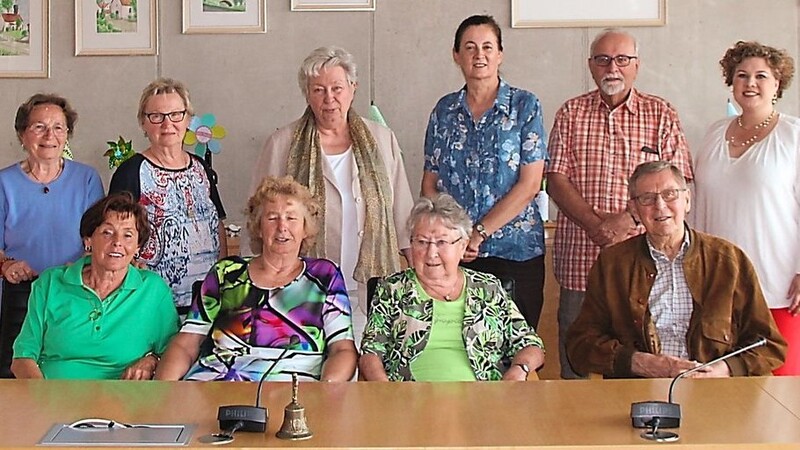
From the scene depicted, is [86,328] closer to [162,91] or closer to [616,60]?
[162,91]

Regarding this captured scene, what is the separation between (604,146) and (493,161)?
491 millimetres

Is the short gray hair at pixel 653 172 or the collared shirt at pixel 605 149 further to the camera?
the collared shirt at pixel 605 149

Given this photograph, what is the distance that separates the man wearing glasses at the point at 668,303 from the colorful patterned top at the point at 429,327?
9.9 inches

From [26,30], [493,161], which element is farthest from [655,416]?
[26,30]

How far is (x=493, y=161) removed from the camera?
3.78 m

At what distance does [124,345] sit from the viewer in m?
3.27

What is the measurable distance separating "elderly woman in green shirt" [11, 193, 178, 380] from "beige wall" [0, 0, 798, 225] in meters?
2.04

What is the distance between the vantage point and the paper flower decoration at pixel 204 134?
5238 millimetres

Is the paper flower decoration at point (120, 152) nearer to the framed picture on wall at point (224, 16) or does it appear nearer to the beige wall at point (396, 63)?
the beige wall at point (396, 63)

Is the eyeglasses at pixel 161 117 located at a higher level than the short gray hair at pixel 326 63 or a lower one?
lower

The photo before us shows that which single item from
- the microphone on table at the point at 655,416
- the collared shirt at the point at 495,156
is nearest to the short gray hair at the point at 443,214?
the collared shirt at the point at 495,156

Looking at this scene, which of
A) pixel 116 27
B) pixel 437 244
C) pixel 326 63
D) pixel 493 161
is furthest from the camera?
pixel 116 27

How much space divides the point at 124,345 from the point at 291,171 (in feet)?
2.96

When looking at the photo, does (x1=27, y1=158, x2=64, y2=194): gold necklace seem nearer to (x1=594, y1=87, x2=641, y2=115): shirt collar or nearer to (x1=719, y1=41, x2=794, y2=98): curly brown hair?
(x1=594, y1=87, x2=641, y2=115): shirt collar
